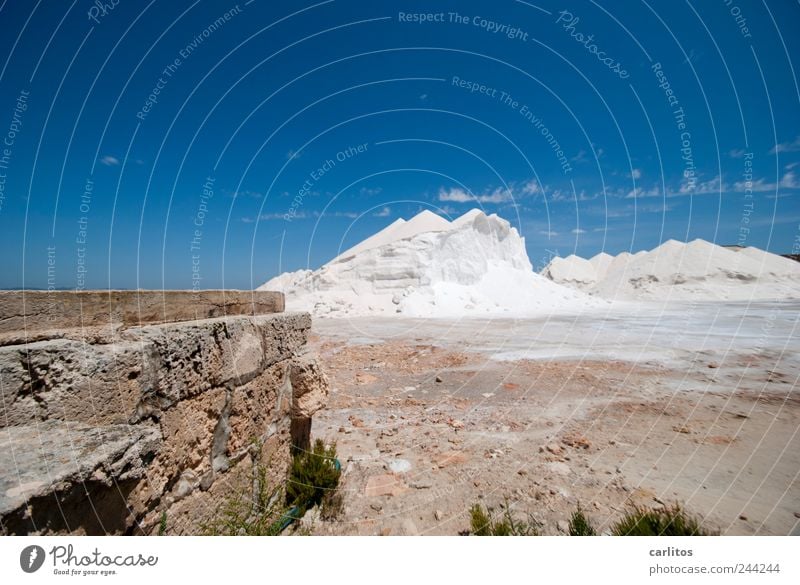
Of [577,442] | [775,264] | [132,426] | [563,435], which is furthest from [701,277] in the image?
[132,426]

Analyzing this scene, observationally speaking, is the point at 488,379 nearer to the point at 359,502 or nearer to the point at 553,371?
the point at 553,371

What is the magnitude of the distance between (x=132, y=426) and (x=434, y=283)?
24.9m

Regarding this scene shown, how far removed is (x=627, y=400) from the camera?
606cm

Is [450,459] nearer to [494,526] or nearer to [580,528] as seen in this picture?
[494,526]

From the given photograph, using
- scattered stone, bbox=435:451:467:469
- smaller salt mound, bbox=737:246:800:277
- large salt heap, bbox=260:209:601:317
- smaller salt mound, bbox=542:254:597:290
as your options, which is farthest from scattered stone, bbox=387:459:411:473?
smaller salt mound, bbox=542:254:597:290

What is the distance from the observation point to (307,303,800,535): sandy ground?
3.27m

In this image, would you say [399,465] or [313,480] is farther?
[399,465]

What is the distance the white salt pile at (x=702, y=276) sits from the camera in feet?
118

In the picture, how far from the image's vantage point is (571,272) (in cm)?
5819

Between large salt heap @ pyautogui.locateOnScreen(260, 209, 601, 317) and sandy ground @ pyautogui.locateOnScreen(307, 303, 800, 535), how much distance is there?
43.4ft

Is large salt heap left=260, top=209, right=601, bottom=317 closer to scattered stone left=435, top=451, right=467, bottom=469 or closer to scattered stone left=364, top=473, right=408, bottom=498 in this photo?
scattered stone left=435, top=451, right=467, bottom=469

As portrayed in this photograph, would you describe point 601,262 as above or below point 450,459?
above

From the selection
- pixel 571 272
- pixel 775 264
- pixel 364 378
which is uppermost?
pixel 571 272

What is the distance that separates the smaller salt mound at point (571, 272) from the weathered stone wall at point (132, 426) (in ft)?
184
